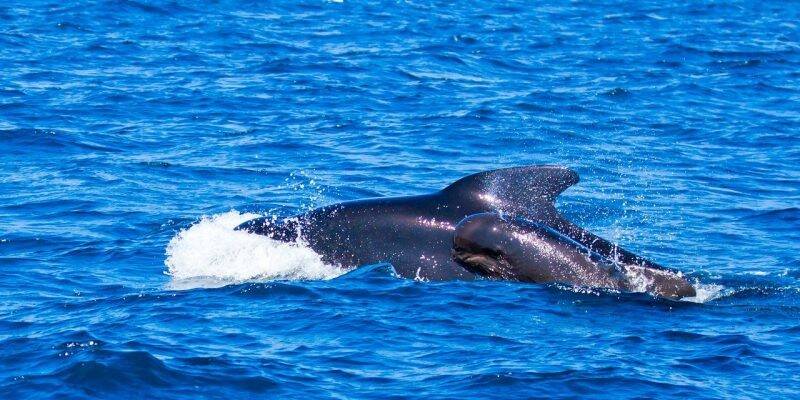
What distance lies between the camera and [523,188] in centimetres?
1573

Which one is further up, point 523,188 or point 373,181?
point 523,188

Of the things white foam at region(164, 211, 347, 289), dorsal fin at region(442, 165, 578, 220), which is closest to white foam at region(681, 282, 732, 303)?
dorsal fin at region(442, 165, 578, 220)

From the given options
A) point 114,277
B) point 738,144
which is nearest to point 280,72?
point 738,144

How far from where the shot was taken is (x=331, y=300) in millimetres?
14680

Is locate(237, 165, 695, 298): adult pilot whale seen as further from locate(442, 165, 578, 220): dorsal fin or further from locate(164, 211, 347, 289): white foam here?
locate(164, 211, 347, 289): white foam

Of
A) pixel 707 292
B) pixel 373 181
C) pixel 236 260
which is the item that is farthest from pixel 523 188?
pixel 373 181

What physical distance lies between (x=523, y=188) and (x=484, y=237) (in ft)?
3.40

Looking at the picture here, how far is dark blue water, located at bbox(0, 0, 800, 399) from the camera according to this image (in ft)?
41.4

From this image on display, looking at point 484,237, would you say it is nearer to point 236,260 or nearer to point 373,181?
point 236,260

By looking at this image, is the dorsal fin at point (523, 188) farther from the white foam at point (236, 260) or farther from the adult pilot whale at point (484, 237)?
the white foam at point (236, 260)

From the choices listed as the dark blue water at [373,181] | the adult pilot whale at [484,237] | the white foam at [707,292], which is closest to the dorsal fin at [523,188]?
the adult pilot whale at [484,237]

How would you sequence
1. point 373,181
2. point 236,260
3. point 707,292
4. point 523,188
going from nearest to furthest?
point 707,292 → point 523,188 → point 236,260 → point 373,181

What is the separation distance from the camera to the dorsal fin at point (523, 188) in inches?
618

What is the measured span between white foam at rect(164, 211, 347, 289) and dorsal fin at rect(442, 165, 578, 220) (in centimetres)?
193
